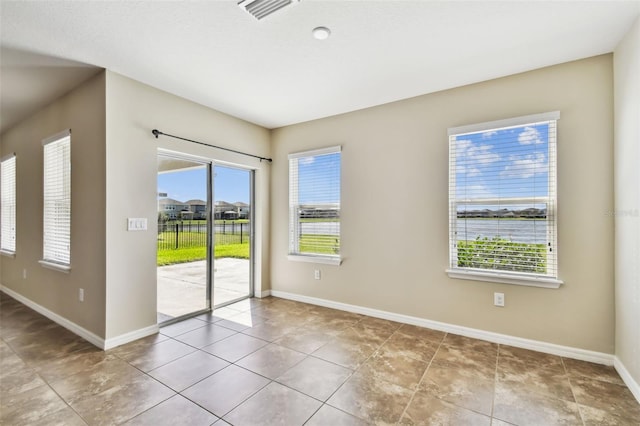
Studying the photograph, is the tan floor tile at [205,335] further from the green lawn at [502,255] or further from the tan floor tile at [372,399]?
the green lawn at [502,255]

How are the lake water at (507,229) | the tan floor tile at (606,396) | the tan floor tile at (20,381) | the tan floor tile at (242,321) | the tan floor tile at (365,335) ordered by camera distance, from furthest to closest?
1. the tan floor tile at (242,321)
2. the tan floor tile at (365,335)
3. the lake water at (507,229)
4. the tan floor tile at (20,381)
5. the tan floor tile at (606,396)

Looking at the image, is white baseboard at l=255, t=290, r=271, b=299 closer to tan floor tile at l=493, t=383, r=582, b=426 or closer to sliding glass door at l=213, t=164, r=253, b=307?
sliding glass door at l=213, t=164, r=253, b=307

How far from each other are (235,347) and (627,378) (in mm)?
3180

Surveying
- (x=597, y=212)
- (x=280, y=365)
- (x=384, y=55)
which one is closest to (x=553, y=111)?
(x=597, y=212)

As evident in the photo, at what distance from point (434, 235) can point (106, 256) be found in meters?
3.36

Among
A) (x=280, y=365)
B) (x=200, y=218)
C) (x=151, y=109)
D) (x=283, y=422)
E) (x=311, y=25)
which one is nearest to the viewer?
(x=283, y=422)

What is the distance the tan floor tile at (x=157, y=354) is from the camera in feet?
8.42

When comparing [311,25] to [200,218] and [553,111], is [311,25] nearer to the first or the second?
[553,111]

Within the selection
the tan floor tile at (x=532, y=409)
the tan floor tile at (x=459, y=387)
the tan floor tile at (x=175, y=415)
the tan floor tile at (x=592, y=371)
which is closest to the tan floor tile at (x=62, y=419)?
the tan floor tile at (x=175, y=415)

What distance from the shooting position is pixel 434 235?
132 inches

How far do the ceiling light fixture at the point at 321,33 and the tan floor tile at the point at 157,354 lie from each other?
9.70 ft

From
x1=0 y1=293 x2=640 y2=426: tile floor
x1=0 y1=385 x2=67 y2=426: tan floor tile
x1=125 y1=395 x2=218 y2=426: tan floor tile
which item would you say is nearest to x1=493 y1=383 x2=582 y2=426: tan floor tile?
Result: x1=0 y1=293 x2=640 y2=426: tile floor

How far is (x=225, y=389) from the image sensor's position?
2.21m

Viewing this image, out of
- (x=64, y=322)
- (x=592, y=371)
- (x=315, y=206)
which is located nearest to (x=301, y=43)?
(x=315, y=206)
